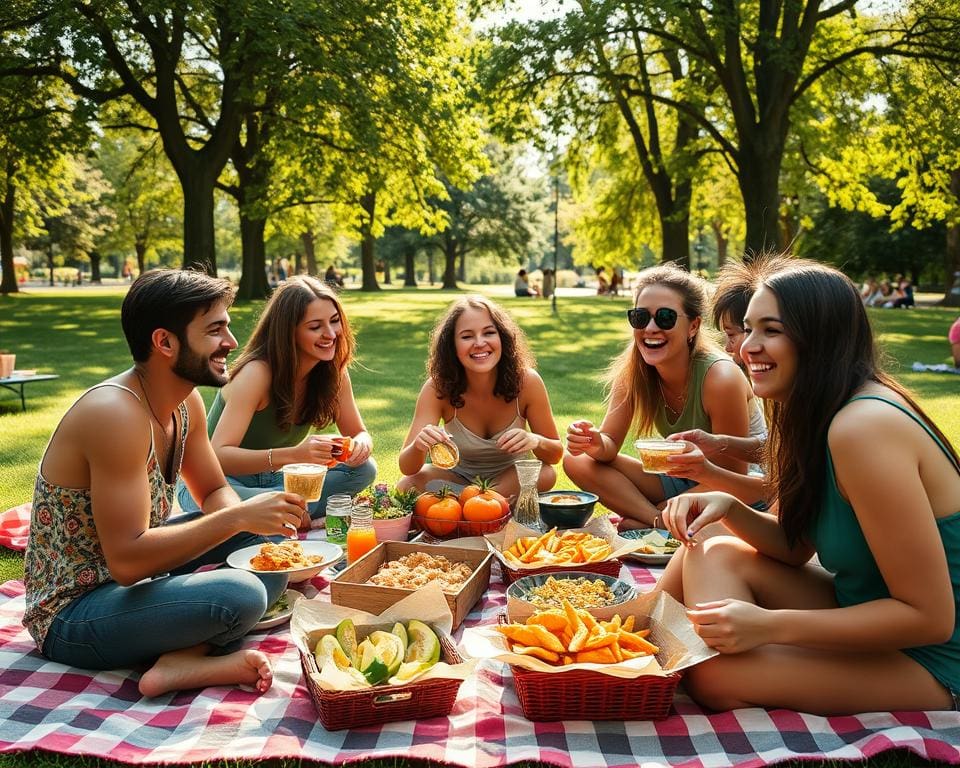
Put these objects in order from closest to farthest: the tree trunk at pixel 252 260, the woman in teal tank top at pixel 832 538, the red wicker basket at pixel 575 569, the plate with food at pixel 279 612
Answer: the woman in teal tank top at pixel 832 538
the plate with food at pixel 279 612
the red wicker basket at pixel 575 569
the tree trunk at pixel 252 260

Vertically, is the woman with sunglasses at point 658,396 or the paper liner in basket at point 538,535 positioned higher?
the woman with sunglasses at point 658,396

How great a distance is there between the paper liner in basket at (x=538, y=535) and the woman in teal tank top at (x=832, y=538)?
3.12 feet

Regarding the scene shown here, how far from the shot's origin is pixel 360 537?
15.0 feet

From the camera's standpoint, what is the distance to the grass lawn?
8.09 meters

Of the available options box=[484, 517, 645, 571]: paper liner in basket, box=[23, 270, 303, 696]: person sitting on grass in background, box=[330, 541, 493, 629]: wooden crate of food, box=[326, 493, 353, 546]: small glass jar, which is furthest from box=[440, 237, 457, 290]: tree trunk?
box=[23, 270, 303, 696]: person sitting on grass in background

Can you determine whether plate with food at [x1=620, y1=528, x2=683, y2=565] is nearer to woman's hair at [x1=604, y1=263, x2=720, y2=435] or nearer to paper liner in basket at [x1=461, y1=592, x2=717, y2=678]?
woman's hair at [x1=604, y1=263, x2=720, y2=435]

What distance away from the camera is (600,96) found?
21703mm

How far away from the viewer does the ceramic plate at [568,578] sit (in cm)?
367

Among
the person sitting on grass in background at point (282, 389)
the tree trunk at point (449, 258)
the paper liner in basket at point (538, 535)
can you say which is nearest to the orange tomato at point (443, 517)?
the paper liner in basket at point (538, 535)

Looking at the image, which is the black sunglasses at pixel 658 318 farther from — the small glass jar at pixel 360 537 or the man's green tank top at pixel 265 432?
the man's green tank top at pixel 265 432

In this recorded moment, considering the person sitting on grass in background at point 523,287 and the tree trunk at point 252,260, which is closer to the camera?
the tree trunk at point 252,260

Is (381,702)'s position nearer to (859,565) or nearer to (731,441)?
(859,565)

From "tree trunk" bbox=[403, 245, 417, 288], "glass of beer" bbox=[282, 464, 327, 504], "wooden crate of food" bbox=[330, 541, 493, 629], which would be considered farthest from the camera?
"tree trunk" bbox=[403, 245, 417, 288]

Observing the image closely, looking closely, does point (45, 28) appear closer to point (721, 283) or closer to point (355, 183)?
point (355, 183)
